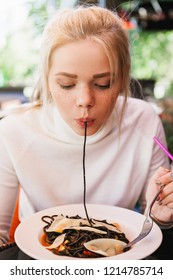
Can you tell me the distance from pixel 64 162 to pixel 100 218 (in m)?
0.27

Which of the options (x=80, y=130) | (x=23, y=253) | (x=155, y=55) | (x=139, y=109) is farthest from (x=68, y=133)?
(x=155, y=55)

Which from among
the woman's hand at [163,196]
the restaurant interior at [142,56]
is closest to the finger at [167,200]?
the woman's hand at [163,196]

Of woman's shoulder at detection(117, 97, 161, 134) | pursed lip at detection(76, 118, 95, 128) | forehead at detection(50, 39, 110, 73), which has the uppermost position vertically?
forehead at detection(50, 39, 110, 73)

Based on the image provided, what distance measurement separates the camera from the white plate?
701 mm

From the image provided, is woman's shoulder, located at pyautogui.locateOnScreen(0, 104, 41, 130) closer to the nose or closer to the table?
the nose

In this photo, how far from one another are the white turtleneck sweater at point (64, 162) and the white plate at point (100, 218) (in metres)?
0.21

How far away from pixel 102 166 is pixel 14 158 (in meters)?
0.26

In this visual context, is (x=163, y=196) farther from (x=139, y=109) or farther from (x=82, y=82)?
(x=139, y=109)

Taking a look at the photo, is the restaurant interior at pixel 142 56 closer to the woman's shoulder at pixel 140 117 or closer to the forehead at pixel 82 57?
the woman's shoulder at pixel 140 117

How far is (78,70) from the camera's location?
0.87m

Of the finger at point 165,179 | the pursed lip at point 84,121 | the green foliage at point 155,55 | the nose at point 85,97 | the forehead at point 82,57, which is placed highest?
the forehead at point 82,57

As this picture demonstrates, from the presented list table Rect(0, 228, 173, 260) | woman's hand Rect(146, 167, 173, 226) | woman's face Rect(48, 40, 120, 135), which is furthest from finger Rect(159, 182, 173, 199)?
woman's face Rect(48, 40, 120, 135)

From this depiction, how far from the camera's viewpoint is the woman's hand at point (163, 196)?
2.79 feet

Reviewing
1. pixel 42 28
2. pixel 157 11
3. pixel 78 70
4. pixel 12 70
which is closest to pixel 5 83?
pixel 12 70
